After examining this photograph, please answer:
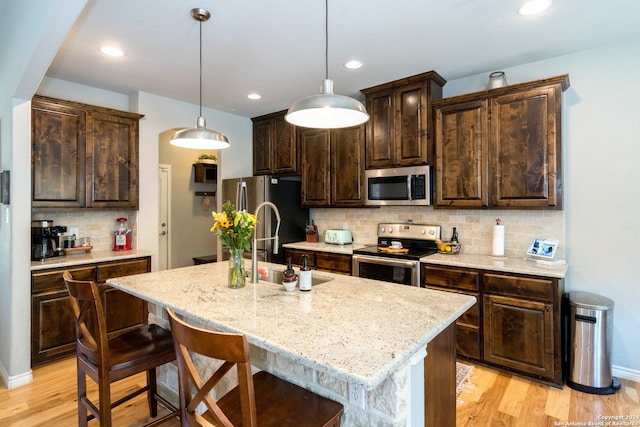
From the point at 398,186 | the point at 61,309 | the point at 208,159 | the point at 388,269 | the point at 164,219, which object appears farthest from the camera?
the point at 208,159

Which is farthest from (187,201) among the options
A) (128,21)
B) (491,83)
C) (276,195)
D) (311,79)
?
(491,83)

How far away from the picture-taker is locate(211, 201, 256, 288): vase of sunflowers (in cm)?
189

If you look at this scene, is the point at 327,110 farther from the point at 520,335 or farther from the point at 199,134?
the point at 520,335

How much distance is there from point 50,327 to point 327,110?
2958 mm

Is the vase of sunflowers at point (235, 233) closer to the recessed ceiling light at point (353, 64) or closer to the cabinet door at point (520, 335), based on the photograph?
the recessed ceiling light at point (353, 64)

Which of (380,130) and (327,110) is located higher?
(380,130)

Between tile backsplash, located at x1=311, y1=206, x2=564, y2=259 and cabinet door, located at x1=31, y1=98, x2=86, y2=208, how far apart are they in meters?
2.84

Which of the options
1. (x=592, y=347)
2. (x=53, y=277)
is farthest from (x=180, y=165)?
(x=592, y=347)

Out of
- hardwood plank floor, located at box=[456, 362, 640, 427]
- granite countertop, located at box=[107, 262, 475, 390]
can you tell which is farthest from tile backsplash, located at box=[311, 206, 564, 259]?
granite countertop, located at box=[107, 262, 475, 390]

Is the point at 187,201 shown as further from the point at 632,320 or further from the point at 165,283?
the point at 632,320

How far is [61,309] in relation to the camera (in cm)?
294

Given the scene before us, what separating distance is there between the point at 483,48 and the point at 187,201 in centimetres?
490

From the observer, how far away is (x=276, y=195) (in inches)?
164

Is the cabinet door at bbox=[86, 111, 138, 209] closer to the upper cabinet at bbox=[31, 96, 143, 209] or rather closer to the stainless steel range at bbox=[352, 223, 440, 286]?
the upper cabinet at bbox=[31, 96, 143, 209]
